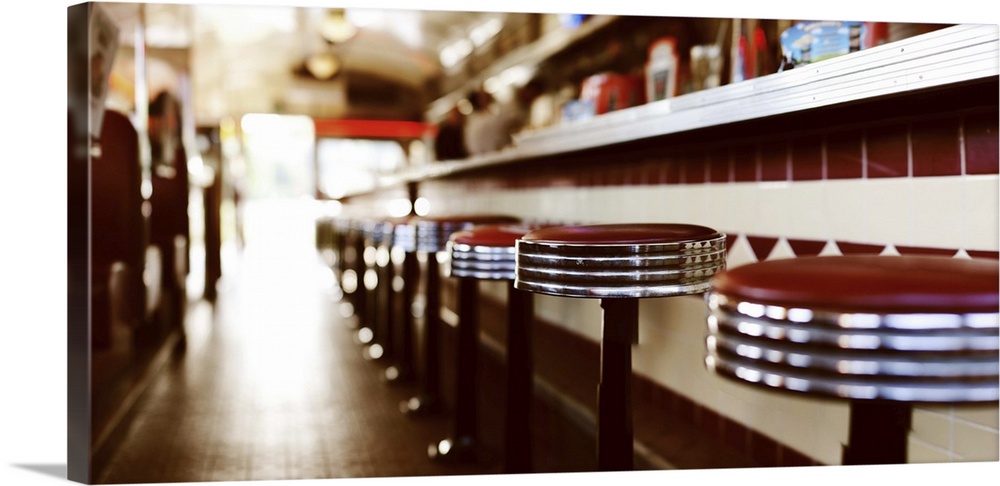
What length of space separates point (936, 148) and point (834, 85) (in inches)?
15.7

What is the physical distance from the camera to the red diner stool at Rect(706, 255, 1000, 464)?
69cm

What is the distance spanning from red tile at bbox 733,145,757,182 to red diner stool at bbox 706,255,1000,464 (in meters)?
1.16

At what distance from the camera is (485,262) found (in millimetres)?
1609

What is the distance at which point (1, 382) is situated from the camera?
63.4 inches

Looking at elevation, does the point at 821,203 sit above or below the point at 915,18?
below

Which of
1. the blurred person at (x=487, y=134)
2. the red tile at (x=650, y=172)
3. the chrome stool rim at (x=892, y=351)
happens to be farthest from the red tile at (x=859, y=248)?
the blurred person at (x=487, y=134)

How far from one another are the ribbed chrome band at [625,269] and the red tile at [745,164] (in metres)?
0.76

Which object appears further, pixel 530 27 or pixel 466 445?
pixel 530 27

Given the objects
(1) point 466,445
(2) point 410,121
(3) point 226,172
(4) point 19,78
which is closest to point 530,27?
(1) point 466,445

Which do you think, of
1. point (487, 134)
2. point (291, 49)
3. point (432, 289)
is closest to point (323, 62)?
point (291, 49)

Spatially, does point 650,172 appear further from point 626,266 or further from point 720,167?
point 626,266

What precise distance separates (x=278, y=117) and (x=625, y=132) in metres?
13.6

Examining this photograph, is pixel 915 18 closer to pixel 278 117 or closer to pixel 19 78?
pixel 19 78

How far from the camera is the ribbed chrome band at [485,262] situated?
159 centimetres
